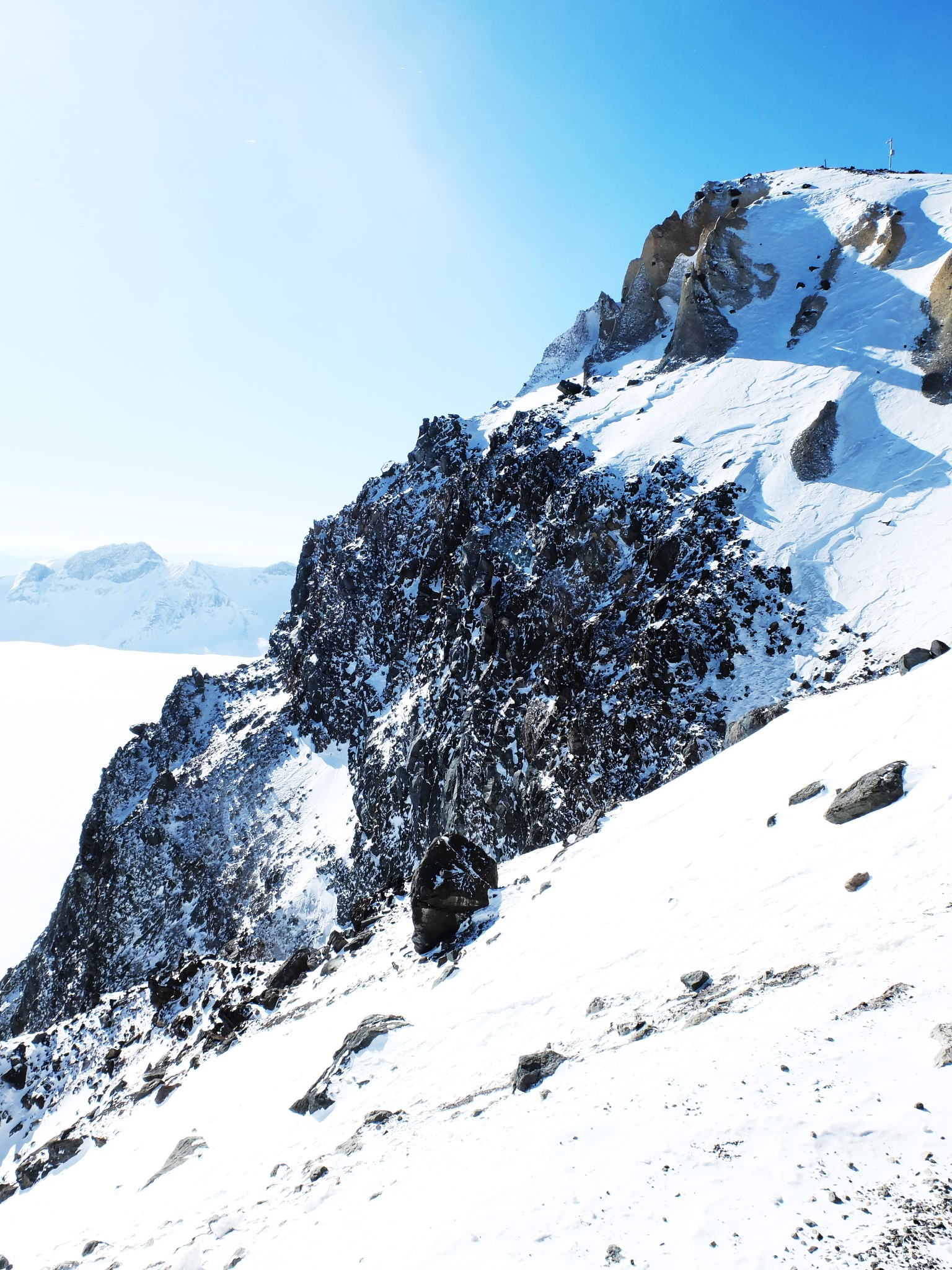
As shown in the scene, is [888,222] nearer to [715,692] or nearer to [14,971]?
[715,692]

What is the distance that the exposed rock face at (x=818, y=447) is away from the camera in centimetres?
3706

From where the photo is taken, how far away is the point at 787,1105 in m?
6.47

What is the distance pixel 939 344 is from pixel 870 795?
128ft

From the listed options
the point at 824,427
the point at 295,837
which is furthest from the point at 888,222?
the point at 295,837

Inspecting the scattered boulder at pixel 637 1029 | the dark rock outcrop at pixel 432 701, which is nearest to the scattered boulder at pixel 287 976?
the dark rock outcrop at pixel 432 701

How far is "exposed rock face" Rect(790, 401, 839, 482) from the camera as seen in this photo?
37.1 m

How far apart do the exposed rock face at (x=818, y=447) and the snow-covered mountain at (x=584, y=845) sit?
0.26 metres

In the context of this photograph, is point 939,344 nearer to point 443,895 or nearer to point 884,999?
point 443,895

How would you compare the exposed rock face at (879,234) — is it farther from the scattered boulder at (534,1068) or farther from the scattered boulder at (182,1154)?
the scattered boulder at (182,1154)

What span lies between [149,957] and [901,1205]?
6169cm

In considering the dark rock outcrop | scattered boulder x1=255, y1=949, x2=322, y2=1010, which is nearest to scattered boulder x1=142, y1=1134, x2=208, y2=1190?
scattered boulder x1=255, y1=949, x2=322, y2=1010

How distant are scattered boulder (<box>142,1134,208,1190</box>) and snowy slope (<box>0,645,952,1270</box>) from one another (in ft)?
1.07

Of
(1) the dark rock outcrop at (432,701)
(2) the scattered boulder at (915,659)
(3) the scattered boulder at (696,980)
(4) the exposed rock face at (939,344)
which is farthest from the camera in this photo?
(4) the exposed rock face at (939,344)

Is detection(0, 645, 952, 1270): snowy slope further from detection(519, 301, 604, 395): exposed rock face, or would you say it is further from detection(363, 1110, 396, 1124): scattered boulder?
detection(519, 301, 604, 395): exposed rock face
